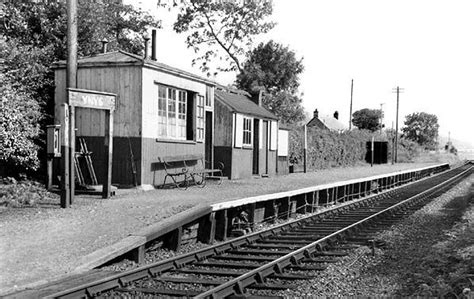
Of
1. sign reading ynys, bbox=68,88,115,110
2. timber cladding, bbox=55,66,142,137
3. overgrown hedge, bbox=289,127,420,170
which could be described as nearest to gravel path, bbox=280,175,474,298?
Answer: sign reading ynys, bbox=68,88,115,110

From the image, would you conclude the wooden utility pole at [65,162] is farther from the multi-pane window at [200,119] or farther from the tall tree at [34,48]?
the multi-pane window at [200,119]

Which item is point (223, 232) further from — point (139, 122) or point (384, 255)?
point (139, 122)

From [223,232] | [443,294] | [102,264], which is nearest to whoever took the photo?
[443,294]

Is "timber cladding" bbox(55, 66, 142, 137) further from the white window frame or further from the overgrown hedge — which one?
the overgrown hedge

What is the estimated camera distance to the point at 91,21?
1906 cm

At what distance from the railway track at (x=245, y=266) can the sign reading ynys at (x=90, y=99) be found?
439cm

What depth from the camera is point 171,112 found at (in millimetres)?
15617

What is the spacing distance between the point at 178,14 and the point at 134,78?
26693 millimetres

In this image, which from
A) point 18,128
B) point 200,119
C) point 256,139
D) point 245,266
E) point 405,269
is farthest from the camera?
point 256,139

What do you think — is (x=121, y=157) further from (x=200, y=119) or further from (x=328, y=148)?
(x=328, y=148)

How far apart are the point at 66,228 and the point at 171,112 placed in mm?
7034

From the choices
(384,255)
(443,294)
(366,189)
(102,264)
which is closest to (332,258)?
(384,255)

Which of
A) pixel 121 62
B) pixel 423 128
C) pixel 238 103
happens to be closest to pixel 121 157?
pixel 121 62

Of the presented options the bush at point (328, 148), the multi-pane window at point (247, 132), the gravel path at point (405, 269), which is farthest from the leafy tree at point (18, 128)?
the bush at point (328, 148)
